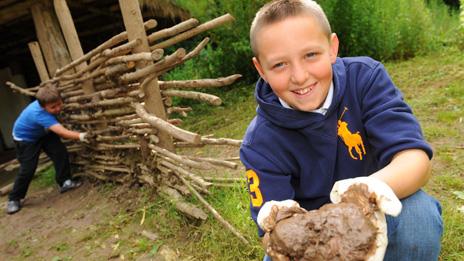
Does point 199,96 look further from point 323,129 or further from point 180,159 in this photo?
point 323,129

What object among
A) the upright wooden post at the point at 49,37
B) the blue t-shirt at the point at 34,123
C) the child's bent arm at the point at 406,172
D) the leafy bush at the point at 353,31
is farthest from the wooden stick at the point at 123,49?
the leafy bush at the point at 353,31

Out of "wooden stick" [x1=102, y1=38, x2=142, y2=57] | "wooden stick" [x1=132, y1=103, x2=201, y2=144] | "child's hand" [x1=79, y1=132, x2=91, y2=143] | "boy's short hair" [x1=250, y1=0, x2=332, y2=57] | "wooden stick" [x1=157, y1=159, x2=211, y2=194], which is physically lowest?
"wooden stick" [x1=157, y1=159, x2=211, y2=194]

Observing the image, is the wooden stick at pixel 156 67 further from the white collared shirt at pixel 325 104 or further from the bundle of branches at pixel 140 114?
the white collared shirt at pixel 325 104

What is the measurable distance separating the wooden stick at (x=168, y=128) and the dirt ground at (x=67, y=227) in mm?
879

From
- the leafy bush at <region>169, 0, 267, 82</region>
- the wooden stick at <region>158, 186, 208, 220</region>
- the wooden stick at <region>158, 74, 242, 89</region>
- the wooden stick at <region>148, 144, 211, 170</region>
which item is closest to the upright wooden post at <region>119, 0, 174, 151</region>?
the wooden stick at <region>148, 144, 211, 170</region>

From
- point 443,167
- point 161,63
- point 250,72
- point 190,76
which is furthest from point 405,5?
point 161,63

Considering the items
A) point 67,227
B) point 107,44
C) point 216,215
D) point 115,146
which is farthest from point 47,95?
point 216,215

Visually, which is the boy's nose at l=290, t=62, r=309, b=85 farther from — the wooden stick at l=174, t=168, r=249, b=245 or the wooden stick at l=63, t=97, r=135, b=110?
the wooden stick at l=63, t=97, r=135, b=110

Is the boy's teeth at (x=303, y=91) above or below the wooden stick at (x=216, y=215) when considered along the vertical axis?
above

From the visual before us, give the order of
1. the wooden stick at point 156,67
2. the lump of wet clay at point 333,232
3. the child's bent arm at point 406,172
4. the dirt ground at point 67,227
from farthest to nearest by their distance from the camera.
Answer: the dirt ground at point 67,227
the wooden stick at point 156,67
the child's bent arm at point 406,172
the lump of wet clay at point 333,232

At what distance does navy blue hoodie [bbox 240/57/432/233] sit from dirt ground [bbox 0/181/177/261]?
1.45m

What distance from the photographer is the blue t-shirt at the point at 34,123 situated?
15.0 feet

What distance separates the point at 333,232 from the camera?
3.34 feet

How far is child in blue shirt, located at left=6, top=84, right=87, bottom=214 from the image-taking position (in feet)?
14.8
